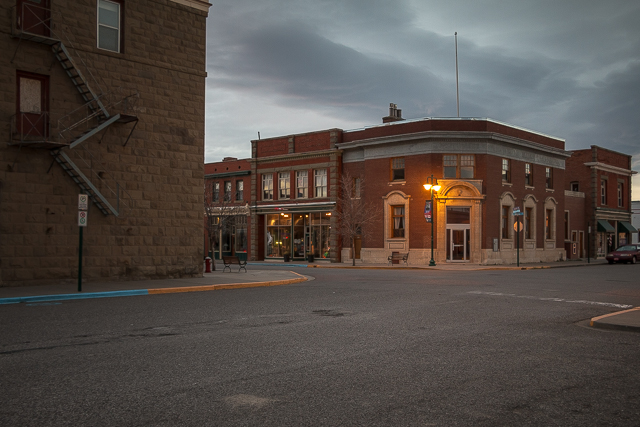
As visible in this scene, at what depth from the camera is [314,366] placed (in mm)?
Answer: 7414

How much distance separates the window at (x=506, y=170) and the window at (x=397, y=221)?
310 inches

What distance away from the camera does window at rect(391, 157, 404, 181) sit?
41000 mm

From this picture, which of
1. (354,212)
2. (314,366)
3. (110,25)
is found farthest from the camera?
(354,212)

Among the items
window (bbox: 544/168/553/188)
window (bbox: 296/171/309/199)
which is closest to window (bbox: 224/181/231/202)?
window (bbox: 296/171/309/199)

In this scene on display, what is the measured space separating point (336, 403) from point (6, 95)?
1668 centimetres

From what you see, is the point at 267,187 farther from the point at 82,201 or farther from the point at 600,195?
the point at 82,201

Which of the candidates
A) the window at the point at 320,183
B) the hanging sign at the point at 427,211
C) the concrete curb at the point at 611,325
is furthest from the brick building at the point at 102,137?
the window at the point at 320,183

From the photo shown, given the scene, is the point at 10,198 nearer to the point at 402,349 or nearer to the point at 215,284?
the point at 215,284

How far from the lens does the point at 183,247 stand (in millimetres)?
22266

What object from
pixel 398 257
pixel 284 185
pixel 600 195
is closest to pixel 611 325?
pixel 398 257

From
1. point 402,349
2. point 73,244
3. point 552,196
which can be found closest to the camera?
point 402,349

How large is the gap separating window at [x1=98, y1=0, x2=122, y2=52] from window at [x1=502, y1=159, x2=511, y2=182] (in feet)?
95.7

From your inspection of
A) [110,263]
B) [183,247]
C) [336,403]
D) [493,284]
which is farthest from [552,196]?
[336,403]

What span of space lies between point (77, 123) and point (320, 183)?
27.5 meters
